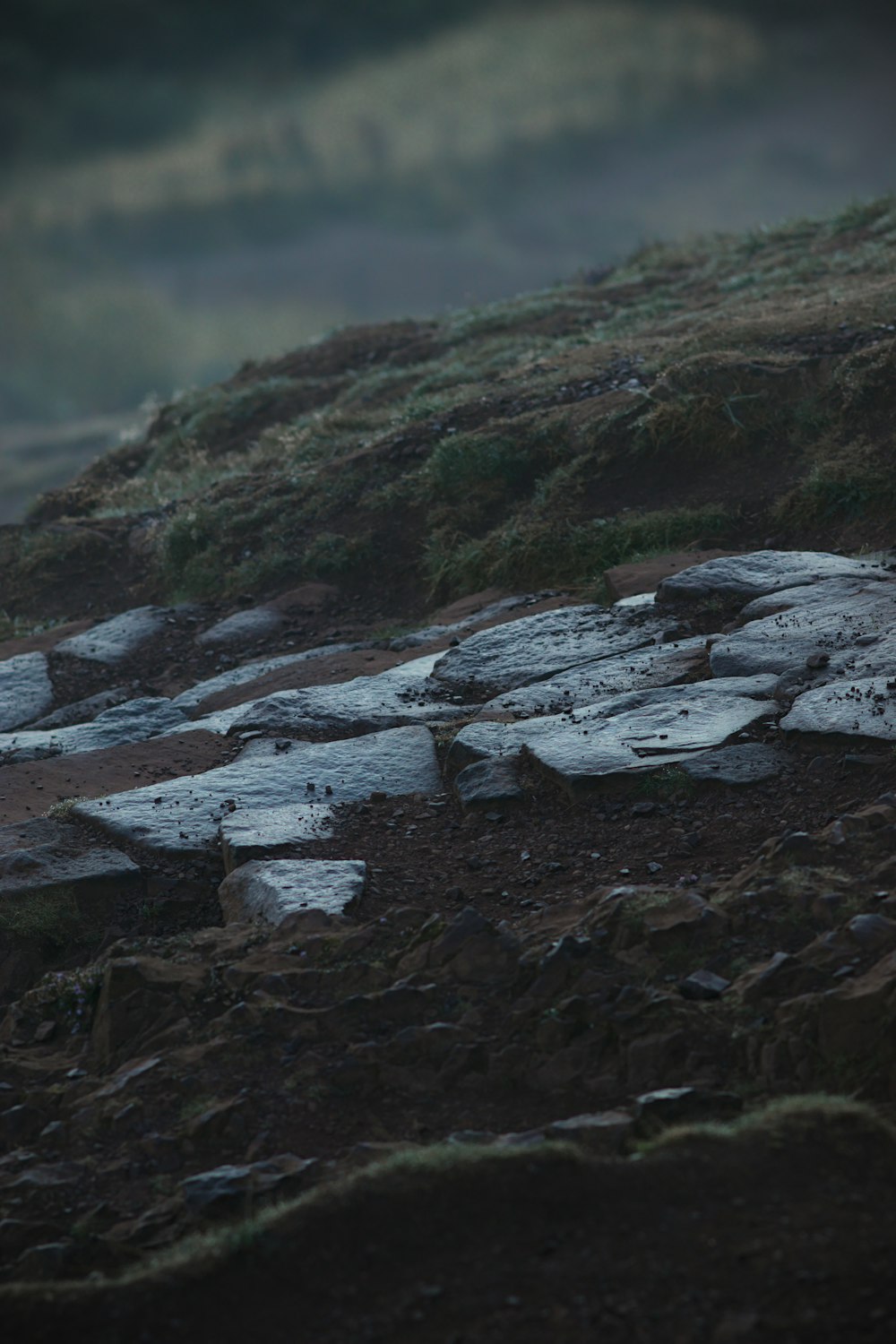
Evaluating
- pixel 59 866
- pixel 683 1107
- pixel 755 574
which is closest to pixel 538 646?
pixel 755 574

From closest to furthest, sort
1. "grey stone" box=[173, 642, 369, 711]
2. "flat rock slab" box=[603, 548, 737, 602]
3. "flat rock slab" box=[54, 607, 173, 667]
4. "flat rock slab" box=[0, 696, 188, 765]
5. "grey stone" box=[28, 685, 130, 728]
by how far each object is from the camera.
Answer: "flat rock slab" box=[0, 696, 188, 765]
"flat rock slab" box=[603, 548, 737, 602]
"grey stone" box=[173, 642, 369, 711]
"grey stone" box=[28, 685, 130, 728]
"flat rock slab" box=[54, 607, 173, 667]

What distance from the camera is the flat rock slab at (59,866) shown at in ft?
16.0

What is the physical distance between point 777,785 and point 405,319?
14931 mm

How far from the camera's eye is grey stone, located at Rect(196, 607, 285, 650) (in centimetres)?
871

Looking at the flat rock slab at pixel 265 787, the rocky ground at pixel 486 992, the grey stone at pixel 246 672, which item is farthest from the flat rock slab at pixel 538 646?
the grey stone at pixel 246 672

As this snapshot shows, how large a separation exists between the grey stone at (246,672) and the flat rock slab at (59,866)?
223cm

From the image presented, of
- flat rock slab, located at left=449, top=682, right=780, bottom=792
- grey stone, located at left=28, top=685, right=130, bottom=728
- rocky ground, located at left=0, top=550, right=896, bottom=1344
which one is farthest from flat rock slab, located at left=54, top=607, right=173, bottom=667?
flat rock slab, located at left=449, top=682, right=780, bottom=792

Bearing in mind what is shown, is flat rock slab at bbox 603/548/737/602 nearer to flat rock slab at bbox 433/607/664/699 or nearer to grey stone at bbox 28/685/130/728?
flat rock slab at bbox 433/607/664/699

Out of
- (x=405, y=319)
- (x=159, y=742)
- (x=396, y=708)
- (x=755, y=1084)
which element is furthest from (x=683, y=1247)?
(x=405, y=319)

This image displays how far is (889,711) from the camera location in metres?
4.85

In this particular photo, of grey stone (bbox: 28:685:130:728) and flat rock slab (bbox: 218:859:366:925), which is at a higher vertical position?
flat rock slab (bbox: 218:859:366:925)

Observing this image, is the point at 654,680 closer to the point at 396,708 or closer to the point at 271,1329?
the point at 396,708

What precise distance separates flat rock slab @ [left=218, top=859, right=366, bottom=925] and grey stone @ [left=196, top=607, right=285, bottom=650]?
4082 millimetres

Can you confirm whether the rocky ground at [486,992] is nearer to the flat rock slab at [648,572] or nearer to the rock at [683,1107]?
the rock at [683,1107]
